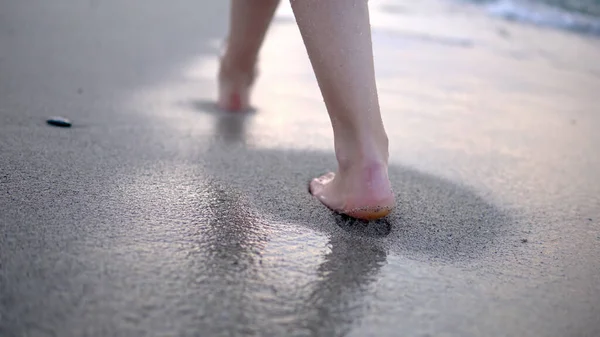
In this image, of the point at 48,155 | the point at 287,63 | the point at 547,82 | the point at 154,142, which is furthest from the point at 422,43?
the point at 48,155

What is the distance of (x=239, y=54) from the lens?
1.75 meters

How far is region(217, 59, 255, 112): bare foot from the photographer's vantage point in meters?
1.79

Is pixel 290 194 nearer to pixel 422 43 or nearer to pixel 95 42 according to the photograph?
pixel 95 42

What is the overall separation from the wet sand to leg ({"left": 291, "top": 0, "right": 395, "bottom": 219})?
52 mm

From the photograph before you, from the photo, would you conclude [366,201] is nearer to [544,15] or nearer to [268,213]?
[268,213]

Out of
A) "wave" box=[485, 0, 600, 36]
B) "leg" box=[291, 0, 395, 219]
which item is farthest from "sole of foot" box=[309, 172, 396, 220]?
"wave" box=[485, 0, 600, 36]

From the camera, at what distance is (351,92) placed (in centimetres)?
104

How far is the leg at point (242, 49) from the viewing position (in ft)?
5.30

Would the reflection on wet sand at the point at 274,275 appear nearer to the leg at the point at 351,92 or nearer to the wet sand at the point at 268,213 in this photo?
the wet sand at the point at 268,213

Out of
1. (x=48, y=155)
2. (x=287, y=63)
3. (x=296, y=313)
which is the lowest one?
(x=296, y=313)

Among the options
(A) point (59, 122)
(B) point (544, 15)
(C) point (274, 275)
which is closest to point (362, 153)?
(C) point (274, 275)

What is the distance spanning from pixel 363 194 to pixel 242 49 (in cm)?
87

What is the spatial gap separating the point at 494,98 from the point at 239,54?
1.11m

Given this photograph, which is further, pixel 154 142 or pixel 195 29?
pixel 195 29
